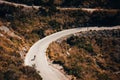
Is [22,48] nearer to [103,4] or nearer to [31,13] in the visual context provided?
[31,13]

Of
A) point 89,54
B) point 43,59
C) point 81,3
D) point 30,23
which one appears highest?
point 81,3

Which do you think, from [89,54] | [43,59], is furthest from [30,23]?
[43,59]

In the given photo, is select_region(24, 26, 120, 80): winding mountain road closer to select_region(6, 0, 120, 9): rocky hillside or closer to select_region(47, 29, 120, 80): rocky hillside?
select_region(47, 29, 120, 80): rocky hillside

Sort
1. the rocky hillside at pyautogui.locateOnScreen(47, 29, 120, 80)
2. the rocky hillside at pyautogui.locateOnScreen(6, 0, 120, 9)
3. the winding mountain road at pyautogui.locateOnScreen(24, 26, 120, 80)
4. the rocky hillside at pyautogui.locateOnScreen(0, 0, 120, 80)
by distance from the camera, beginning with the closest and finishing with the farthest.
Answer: the winding mountain road at pyautogui.locateOnScreen(24, 26, 120, 80) < the rocky hillside at pyautogui.locateOnScreen(0, 0, 120, 80) < the rocky hillside at pyautogui.locateOnScreen(47, 29, 120, 80) < the rocky hillside at pyautogui.locateOnScreen(6, 0, 120, 9)

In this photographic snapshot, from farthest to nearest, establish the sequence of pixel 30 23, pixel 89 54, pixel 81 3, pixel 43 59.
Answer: pixel 81 3 < pixel 30 23 < pixel 89 54 < pixel 43 59

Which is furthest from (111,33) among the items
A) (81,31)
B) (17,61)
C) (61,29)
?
(17,61)

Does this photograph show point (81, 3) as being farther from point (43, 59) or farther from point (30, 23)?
point (43, 59)

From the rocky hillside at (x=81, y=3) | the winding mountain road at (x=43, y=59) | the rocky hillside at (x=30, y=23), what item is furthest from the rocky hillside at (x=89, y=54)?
the rocky hillside at (x=81, y=3)

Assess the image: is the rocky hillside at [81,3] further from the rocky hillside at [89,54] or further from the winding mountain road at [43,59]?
the winding mountain road at [43,59]

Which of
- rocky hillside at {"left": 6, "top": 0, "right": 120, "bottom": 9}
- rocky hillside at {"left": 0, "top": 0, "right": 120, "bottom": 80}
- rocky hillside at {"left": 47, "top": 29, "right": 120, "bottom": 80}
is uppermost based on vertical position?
rocky hillside at {"left": 6, "top": 0, "right": 120, "bottom": 9}

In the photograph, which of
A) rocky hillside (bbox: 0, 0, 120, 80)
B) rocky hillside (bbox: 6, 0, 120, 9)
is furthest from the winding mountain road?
rocky hillside (bbox: 6, 0, 120, 9)
